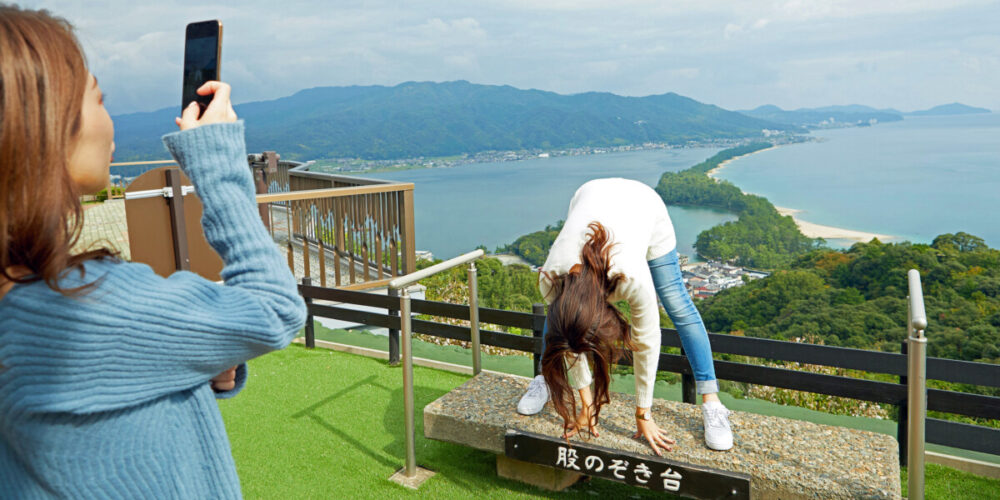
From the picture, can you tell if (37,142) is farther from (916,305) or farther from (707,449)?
(707,449)

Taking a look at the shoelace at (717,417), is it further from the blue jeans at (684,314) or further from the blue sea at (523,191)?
the blue sea at (523,191)

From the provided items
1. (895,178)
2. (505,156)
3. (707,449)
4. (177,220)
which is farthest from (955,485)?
(895,178)

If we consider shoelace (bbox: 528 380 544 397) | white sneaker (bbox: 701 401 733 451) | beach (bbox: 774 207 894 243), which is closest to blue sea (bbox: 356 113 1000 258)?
→ beach (bbox: 774 207 894 243)

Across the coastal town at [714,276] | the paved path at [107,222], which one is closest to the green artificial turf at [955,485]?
the paved path at [107,222]

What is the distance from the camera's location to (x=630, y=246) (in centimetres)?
249

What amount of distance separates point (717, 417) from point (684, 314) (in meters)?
0.48

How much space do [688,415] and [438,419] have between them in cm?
127

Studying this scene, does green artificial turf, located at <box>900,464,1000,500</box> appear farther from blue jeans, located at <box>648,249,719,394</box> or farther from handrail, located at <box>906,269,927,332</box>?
handrail, located at <box>906,269,927,332</box>

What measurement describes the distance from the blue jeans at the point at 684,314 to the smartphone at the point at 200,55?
2.12 meters

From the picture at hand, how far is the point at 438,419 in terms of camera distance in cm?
327

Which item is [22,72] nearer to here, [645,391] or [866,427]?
[645,391]

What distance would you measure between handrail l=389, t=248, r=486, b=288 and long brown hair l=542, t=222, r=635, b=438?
786 mm

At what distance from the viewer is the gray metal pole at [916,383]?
2.09 metres

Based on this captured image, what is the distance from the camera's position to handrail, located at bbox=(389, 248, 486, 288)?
2.98 meters
